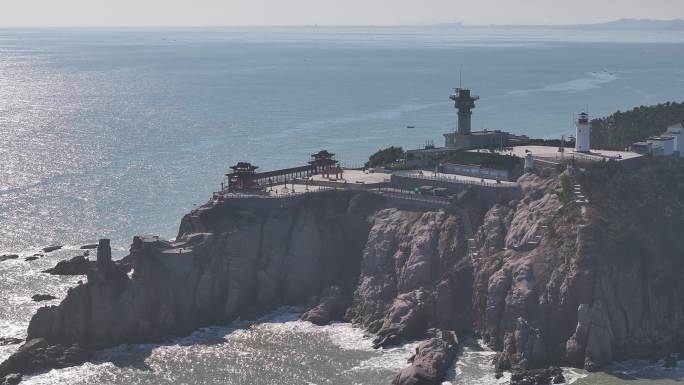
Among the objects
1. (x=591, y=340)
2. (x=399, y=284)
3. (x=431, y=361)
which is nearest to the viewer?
(x=431, y=361)

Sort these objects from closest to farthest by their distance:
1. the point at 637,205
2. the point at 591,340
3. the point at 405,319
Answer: the point at 591,340 → the point at 405,319 → the point at 637,205

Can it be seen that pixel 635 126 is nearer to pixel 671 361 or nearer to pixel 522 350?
pixel 671 361

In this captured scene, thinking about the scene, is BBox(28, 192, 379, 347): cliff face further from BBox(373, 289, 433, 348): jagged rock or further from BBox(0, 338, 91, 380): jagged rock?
BBox(373, 289, 433, 348): jagged rock

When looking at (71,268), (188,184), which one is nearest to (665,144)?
(188,184)

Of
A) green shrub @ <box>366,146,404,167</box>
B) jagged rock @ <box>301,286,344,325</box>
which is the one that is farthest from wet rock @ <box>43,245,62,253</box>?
green shrub @ <box>366,146,404,167</box>

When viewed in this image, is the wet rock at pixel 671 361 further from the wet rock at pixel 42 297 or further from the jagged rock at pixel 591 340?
the wet rock at pixel 42 297

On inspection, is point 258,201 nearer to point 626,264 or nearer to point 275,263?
point 275,263

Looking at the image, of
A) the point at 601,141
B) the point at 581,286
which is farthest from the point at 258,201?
the point at 601,141
